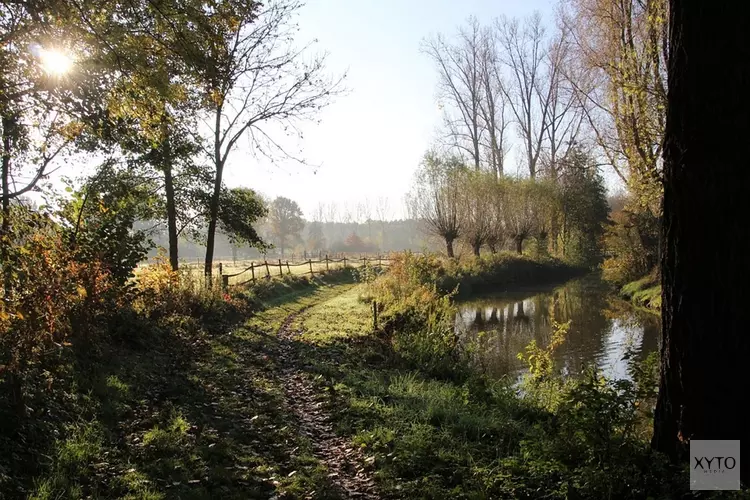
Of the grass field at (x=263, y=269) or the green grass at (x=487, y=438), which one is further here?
the grass field at (x=263, y=269)

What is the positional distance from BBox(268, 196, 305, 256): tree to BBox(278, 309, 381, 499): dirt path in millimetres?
67892

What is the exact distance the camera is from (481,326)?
17.4 metres

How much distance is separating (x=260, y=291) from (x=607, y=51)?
15.1m

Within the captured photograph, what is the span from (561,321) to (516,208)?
65.1ft

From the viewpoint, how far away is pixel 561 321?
17.4 metres

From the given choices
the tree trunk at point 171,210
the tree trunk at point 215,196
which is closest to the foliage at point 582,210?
the tree trunk at point 215,196

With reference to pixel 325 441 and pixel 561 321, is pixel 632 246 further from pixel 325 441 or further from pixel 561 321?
pixel 325 441

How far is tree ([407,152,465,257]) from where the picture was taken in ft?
105

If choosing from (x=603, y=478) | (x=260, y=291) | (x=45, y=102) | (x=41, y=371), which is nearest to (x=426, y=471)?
(x=603, y=478)

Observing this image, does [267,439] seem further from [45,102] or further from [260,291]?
[260,291]

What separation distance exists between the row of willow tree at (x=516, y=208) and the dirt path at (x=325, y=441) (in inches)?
981

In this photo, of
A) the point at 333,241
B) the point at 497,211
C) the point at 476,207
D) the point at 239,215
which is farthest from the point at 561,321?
the point at 333,241

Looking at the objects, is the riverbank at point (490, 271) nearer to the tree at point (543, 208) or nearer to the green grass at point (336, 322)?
the tree at point (543, 208)

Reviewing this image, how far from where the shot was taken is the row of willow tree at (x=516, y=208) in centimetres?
3225
